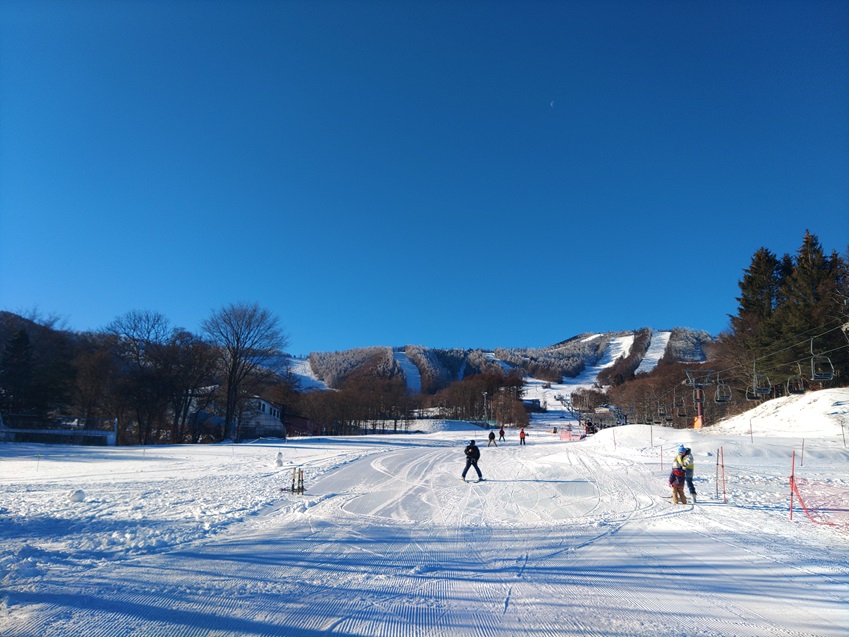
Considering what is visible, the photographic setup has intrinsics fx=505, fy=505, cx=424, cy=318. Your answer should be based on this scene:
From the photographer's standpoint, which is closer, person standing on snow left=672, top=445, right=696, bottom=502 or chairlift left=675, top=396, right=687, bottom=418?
person standing on snow left=672, top=445, right=696, bottom=502

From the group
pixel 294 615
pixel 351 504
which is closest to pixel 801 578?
pixel 294 615

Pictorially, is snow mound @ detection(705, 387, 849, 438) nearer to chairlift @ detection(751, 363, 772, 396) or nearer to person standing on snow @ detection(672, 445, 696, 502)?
chairlift @ detection(751, 363, 772, 396)

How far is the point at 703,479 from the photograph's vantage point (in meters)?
20.1

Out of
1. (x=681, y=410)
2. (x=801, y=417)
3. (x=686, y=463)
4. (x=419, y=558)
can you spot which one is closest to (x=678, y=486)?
(x=686, y=463)

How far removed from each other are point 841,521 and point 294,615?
1343cm

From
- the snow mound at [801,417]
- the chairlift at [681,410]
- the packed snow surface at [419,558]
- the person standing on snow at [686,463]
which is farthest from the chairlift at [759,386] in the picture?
the person standing on snow at [686,463]

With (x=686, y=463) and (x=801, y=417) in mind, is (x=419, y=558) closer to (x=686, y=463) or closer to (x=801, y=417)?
(x=686, y=463)

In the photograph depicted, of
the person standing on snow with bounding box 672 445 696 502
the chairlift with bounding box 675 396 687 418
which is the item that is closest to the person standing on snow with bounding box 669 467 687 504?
the person standing on snow with bounding box 672 445 696 502

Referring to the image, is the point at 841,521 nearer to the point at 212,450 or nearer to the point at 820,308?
the point at 212,450

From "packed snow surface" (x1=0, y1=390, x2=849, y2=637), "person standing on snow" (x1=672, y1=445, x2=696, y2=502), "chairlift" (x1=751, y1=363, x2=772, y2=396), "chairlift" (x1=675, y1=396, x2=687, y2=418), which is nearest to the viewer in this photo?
"packed snow surface" (x1=0, y1=390, x2=849, y2=637)

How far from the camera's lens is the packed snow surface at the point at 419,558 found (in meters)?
5.76

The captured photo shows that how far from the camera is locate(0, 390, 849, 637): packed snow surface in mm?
5758

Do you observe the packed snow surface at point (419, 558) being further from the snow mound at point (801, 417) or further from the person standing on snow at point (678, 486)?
the snow mound at point (801, 417)

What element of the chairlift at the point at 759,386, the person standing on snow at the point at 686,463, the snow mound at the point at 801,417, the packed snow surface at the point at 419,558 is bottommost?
the packed snow surface at the point at 419,558
